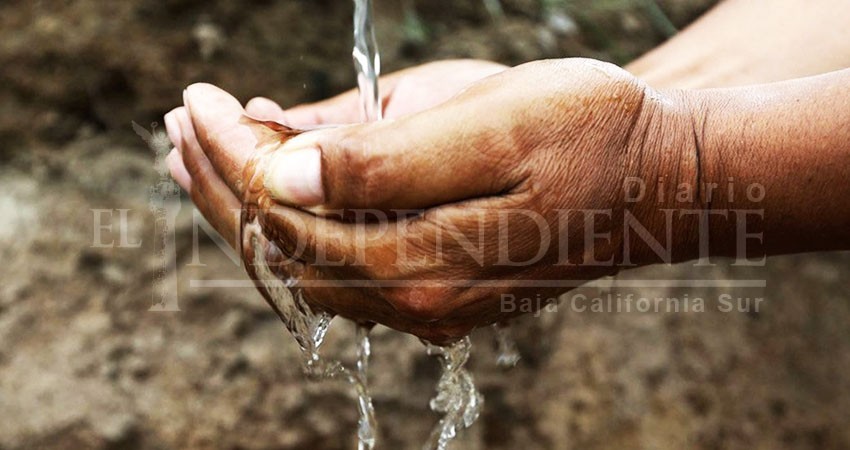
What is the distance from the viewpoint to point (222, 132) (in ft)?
2.93

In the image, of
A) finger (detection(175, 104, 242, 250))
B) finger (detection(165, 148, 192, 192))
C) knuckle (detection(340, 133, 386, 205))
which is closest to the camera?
knuckle (detection(340, 133, 386, 205))

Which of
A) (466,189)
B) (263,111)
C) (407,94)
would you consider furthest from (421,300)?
(407,94)

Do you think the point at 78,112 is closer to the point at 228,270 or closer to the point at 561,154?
the point at 228,270

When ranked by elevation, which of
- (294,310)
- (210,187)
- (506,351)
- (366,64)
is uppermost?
(366,64)

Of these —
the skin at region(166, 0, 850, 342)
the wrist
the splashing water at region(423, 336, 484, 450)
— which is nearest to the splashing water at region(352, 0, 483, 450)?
the splashing water at region(423, 336, 484, 450)

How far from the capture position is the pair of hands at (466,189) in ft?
2.42

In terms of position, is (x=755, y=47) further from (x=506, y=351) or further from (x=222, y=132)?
(x=222, y=132)

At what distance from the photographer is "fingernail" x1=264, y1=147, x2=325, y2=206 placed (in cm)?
75

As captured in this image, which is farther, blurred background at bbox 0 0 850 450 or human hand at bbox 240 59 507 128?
blurred background at bbox 0 0 850 450

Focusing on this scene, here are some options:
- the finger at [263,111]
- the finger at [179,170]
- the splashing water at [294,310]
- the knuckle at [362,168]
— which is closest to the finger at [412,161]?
the knuckle at [362,168]

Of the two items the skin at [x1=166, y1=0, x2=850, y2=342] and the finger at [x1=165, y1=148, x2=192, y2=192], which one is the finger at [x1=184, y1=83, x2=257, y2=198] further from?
the finger at [x1=165, y1=148, x2=192, y2=192]

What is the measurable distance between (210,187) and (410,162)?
1.17ft

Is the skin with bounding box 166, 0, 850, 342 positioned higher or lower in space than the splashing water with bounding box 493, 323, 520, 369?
higher

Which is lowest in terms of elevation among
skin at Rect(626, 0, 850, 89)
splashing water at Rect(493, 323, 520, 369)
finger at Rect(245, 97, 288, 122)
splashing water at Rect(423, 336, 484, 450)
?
splashing water at Rect(493, 323, 520, 369)
